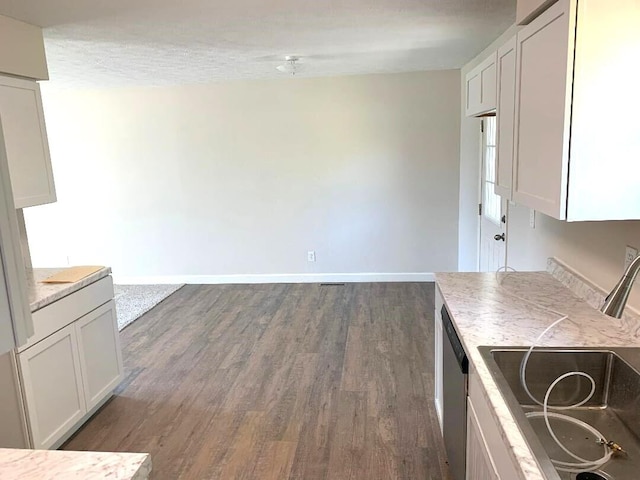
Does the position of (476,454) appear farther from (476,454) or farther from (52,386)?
(52,386)

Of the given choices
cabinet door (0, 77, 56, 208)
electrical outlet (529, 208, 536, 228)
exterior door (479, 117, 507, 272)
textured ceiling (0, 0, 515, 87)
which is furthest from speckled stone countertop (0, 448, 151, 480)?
exterior door (479, 117, 507, 272)

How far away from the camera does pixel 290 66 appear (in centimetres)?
437

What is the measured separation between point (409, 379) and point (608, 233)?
169 centimetres

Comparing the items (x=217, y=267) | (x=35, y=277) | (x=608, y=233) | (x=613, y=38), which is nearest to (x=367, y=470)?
(x=608, y=233)

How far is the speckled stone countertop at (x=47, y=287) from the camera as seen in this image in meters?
2.37

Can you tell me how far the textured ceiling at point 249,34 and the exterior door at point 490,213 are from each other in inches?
30.1

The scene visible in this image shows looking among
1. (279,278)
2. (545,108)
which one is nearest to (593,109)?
(545,108)

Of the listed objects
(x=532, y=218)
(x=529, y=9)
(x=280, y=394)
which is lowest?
(x=280, y=394)

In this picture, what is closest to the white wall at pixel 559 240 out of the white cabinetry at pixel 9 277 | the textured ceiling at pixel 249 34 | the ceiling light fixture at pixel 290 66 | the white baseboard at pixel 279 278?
the textured ceiling at pixel 249 34

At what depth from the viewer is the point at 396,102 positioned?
16.9 ft

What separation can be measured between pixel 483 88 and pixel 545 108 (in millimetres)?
1022

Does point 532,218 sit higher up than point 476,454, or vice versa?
point 532,218

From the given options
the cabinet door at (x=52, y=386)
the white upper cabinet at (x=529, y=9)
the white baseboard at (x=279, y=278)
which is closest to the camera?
the white upper cabinet at (x=529, y=9)

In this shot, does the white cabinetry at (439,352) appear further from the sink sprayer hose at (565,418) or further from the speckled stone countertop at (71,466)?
the speckled stone countertop at (71,466)
